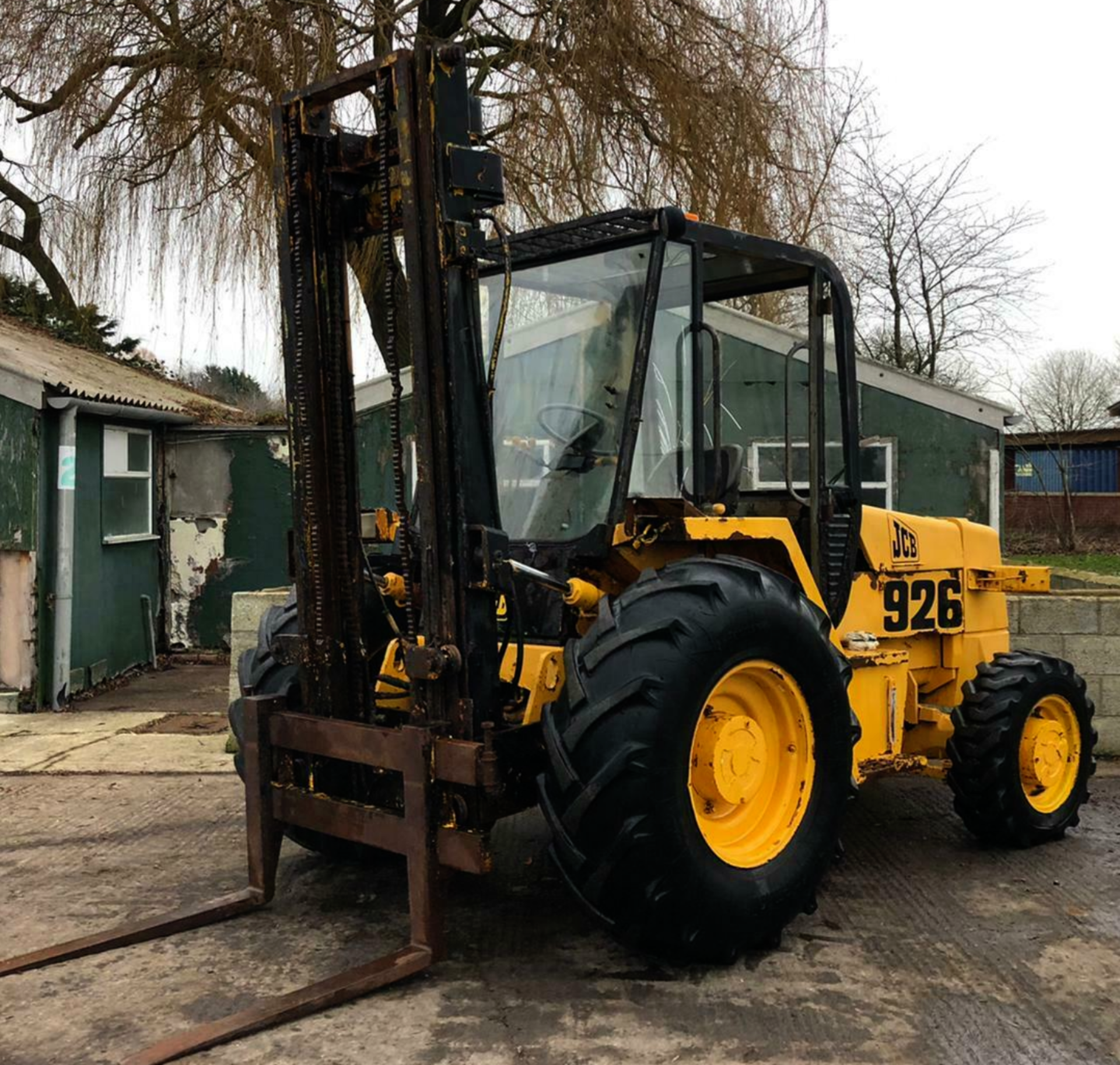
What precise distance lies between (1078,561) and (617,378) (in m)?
19.1

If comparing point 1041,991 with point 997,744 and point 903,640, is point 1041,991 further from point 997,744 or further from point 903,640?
point 903,640

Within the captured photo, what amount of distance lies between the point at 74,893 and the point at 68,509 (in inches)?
224

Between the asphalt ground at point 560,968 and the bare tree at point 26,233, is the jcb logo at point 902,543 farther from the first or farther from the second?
the bare tree at point 26,233

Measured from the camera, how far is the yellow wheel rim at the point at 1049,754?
575cm

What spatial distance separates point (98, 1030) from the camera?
3.68m

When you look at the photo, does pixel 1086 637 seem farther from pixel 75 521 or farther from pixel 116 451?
pixel 116 451

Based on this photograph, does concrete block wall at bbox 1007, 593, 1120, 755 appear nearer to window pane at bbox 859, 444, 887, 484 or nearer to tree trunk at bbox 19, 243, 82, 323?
window pane at bbox 859, 444, 887, 484

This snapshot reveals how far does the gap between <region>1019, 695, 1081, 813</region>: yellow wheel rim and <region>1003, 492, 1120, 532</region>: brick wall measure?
21531 millimetres

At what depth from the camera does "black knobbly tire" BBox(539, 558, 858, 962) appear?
3.74 meters

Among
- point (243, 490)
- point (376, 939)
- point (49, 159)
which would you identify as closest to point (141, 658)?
point (243, 490)

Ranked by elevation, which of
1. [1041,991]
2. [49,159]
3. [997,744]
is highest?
[49,159]

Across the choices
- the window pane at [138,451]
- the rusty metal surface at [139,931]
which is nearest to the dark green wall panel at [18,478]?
the window pane at [138,451]

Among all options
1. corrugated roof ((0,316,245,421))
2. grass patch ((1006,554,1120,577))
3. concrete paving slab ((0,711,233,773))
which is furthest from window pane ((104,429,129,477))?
grass patch ((1006,554,1120,577))

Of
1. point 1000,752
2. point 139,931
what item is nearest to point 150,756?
point 139,931
